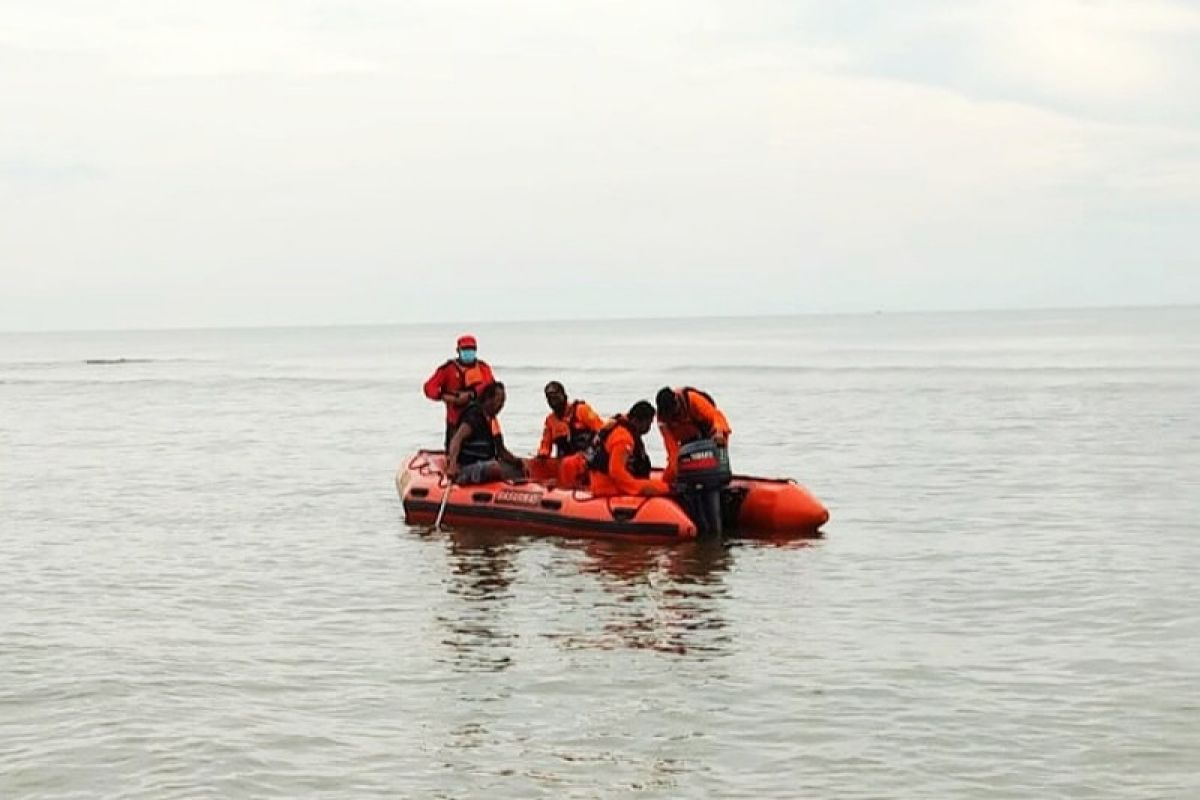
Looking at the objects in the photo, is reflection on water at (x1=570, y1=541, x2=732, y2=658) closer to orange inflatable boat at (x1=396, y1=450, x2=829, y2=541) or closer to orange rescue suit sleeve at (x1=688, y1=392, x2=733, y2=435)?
orange inflatable boat at (x1=396, y1=450, x2=829, y2=541)

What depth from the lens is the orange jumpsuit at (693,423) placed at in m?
15.5

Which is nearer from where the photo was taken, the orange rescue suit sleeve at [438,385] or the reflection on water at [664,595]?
the reflection on water at [664,595]

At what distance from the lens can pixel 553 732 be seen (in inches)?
363

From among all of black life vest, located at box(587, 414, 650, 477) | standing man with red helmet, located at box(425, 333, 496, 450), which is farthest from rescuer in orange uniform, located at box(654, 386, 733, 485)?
standing man with red helmet, located at box(425, 333, 496, 450)

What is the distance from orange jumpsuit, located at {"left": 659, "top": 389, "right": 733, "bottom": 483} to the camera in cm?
1552

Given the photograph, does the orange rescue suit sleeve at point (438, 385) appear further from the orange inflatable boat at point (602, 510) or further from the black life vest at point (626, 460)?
the black life vest at point (626, 460)

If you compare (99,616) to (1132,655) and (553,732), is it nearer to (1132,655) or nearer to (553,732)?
(553,732)

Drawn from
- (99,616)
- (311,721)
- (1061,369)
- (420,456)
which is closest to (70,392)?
(1061,369)

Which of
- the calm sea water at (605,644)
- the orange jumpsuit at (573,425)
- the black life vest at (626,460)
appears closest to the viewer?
the calm sea water at (605,644)

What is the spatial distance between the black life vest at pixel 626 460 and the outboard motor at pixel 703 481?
17.1 inches

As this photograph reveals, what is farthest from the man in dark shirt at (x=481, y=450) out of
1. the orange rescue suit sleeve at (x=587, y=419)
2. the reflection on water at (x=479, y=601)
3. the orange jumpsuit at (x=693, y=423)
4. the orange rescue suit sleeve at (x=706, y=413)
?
the orange rescue suit sleeve at (x=706, y=413)

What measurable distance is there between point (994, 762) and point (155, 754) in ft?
14.7

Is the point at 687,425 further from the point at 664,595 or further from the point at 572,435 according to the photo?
the point at 664,595

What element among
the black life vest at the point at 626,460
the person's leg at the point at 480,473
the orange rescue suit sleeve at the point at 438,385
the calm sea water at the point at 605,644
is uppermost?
the orange rescue suit sleeve at the point at 438,385
